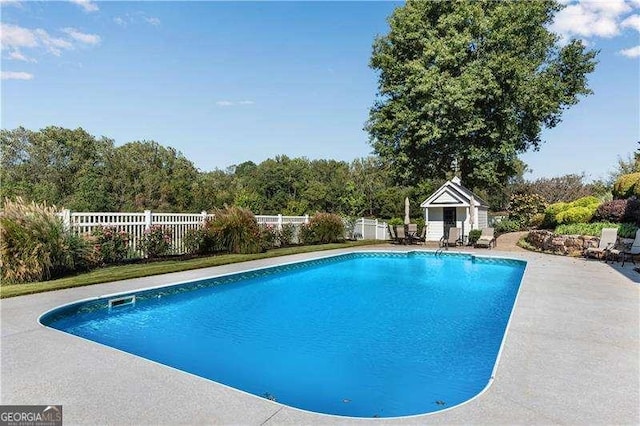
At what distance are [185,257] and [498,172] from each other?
19.1 meters

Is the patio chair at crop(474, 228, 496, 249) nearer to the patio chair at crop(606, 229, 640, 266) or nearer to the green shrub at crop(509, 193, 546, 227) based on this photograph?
the patio chair at crop(606, 229, 640, 266)

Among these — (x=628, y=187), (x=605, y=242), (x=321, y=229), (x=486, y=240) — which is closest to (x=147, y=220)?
(x=321, y=229)

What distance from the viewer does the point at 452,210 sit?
21047mm

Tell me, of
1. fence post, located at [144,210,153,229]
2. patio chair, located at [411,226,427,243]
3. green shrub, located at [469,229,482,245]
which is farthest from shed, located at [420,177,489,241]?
fence post, located at [144,210,153,229]

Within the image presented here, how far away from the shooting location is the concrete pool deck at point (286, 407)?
272cm

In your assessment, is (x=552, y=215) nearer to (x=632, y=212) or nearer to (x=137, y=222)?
(x=632, y=212)

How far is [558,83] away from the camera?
21.8 metres

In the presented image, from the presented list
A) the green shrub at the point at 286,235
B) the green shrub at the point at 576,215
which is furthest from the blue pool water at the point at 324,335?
the green shrub at the point at 576,215

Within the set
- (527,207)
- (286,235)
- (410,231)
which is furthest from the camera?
(527,207)

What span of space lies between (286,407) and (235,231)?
11.0m

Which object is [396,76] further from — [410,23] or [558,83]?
[558,83]

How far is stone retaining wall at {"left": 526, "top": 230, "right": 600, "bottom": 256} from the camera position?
14.1 meters

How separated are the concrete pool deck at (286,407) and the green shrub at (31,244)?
255cm

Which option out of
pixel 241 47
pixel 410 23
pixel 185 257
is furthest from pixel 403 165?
pixel 185 257
